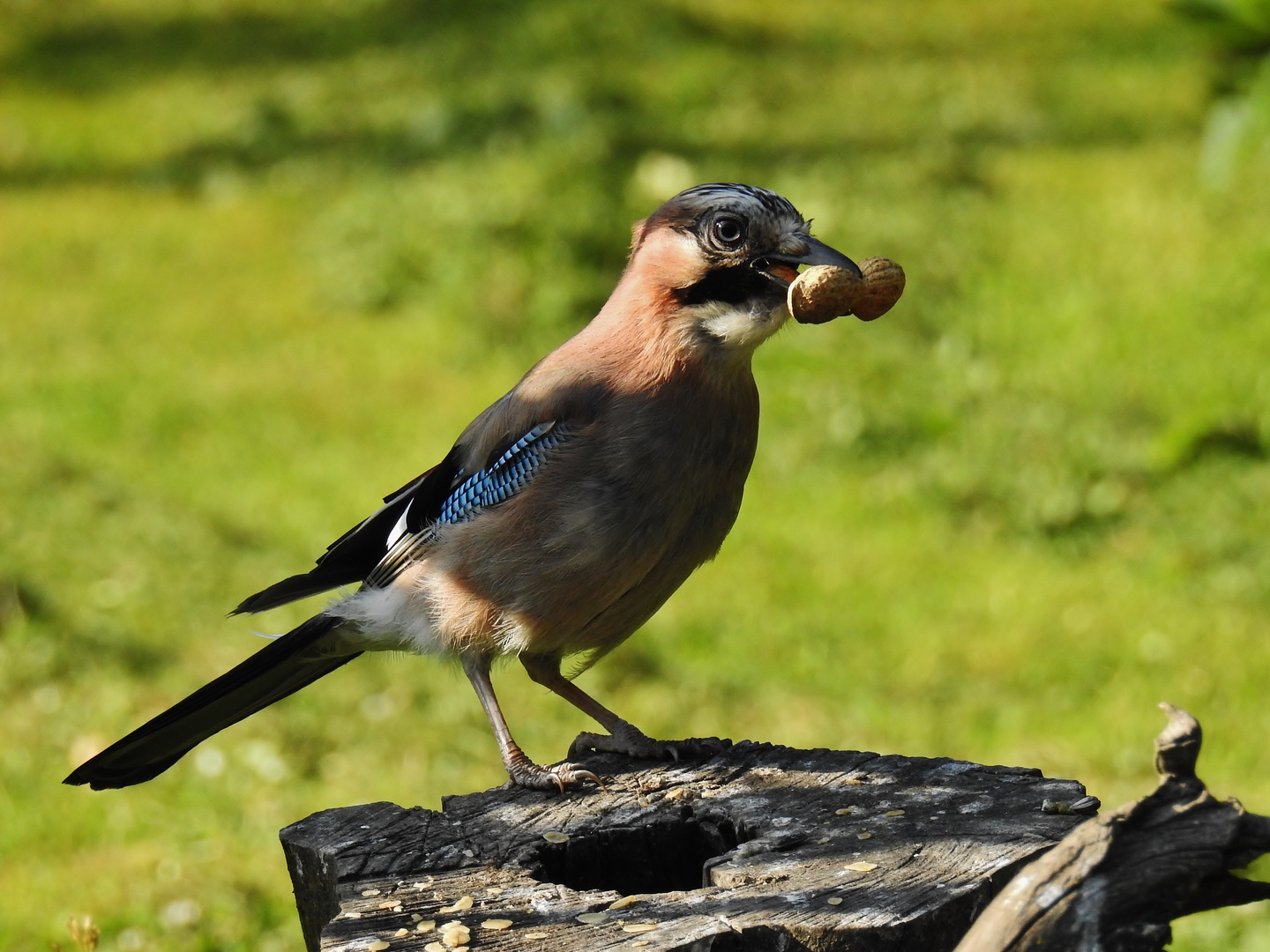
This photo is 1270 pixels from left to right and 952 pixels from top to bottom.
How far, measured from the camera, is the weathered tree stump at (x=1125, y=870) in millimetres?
2322

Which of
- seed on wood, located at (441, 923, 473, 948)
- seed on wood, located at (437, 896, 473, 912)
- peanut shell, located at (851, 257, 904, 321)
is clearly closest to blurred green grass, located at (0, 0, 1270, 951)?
seed on wood, located at (437, 896, 473, 912)

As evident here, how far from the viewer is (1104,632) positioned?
250 inches

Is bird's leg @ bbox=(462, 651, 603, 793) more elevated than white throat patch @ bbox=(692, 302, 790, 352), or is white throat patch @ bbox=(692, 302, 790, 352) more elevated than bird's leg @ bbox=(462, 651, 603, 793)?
white throat patch @ bbox=(692, 302, 790, 352)

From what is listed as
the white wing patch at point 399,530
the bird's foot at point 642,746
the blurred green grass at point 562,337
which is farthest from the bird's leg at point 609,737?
the blurred green grass at point 562,337

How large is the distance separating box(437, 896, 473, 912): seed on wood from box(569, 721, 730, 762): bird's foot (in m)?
0.82

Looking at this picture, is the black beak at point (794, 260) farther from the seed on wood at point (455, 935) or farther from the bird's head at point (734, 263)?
the seed on wood at point (455, 935)

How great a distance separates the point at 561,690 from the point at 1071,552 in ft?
12.3

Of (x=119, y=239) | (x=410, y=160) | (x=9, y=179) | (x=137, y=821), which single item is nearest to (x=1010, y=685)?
(x=137, y=821)

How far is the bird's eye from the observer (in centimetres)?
344

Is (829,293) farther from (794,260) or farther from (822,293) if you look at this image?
(794,260)

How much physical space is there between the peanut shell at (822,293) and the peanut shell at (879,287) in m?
0.07

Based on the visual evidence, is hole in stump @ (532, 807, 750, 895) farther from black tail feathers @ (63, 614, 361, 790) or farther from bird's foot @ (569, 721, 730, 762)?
black tail feathers @ (63, 614, 361, 790)

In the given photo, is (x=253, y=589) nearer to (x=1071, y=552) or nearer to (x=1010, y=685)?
(x=1010, y=685)

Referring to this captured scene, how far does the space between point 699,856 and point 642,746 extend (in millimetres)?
392
